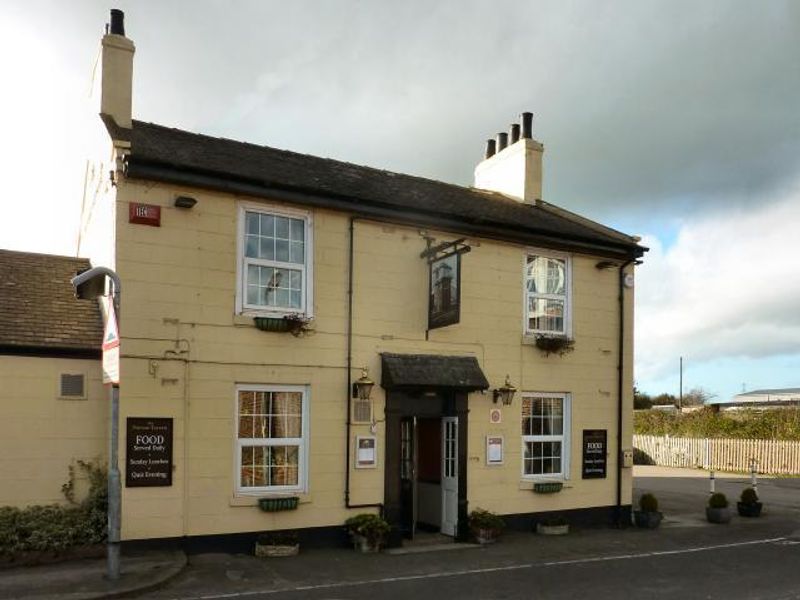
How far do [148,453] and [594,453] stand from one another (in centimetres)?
Result: 862

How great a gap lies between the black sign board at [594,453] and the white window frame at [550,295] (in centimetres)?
204

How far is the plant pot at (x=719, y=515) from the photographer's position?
51.7 feet

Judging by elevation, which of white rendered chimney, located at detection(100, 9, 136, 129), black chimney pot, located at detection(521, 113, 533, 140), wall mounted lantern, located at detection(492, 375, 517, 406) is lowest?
wall mounted lantern, located at detection(492, 375, 517, 406)

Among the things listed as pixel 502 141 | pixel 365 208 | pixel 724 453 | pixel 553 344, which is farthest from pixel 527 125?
pixel 724 453

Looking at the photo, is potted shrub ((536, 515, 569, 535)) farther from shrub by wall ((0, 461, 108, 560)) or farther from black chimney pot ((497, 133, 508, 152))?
black chimney pot ((497, 133, 508, 152))

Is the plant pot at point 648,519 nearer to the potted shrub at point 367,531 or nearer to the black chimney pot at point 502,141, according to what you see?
the potted shrub at point 367,531

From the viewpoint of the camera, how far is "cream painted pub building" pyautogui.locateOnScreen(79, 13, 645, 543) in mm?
10859

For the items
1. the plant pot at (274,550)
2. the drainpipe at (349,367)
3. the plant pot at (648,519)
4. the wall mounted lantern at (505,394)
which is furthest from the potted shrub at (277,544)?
the plant pot at (648,519)

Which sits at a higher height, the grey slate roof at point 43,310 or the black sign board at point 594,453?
the grey slate roof at point 43,310

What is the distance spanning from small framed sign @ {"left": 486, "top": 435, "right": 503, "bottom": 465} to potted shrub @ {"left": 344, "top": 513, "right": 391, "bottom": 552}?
2526 millimetres

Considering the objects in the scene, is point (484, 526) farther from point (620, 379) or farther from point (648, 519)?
point (620, 379)

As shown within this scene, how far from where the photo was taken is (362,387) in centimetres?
1225

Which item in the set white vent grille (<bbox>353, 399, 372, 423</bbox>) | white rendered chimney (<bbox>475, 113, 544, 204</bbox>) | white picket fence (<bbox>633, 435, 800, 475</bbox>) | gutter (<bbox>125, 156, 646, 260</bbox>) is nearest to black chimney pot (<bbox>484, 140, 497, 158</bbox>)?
white rendered chimney (<bbox>475, 113, 544, 204</bbox>)

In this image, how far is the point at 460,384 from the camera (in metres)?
12.8
